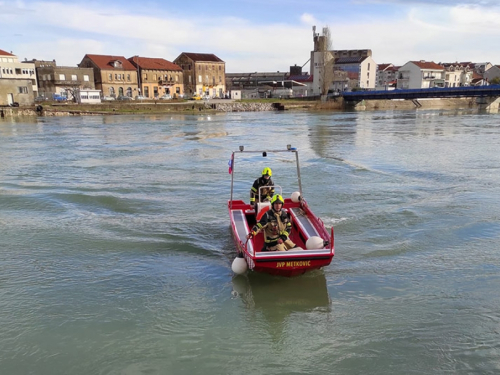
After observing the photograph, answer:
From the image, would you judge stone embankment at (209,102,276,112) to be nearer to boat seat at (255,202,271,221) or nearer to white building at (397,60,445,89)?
white building at (397,60,445,89)

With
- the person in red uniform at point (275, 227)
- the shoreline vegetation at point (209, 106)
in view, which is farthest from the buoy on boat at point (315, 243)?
the shoreline vegetation at point (209, 106)

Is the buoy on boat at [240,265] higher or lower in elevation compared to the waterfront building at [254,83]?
lower

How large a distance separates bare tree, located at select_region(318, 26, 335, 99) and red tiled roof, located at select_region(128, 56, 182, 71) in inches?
1151

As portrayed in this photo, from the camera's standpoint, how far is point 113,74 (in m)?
78.1

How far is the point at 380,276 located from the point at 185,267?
4082mm

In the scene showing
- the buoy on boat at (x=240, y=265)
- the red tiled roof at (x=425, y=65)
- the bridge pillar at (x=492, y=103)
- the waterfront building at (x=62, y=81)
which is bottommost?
the buoy on boat at (x=240, y=265)

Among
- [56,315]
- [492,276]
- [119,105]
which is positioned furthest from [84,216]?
[119,105]

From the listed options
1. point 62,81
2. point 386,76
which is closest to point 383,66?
point 386,76

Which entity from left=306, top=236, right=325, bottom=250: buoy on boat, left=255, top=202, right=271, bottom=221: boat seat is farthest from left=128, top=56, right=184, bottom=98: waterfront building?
left=306, top=236, right=325, bottom=250: buoy on boat

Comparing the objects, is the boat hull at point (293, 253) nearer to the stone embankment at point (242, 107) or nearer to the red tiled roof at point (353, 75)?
the stone embankment at point (242, 107)

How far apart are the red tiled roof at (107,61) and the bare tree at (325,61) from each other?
36.6 m

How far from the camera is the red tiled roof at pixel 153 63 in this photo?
8244cm

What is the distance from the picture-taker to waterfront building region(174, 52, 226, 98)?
Answer: 298 feet

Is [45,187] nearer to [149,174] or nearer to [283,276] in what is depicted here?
[149,174]
